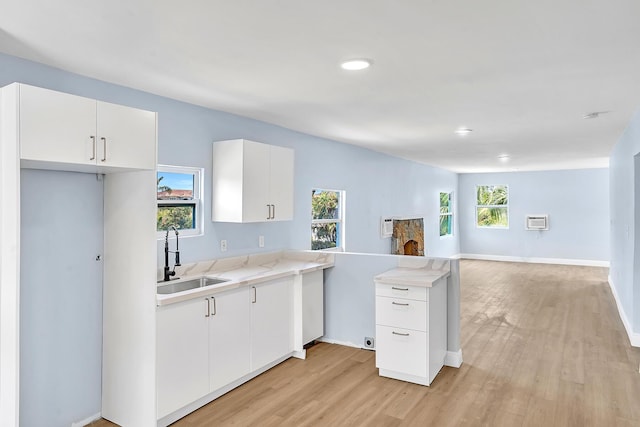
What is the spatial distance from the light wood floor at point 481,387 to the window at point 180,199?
56.5 inches

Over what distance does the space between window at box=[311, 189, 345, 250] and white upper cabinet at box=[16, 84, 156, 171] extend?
2.84 m

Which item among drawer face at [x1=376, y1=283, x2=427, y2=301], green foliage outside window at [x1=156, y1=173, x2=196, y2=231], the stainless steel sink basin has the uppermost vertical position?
green foliage outside window at [x1=156, y1=173, x2=196, y2=231]

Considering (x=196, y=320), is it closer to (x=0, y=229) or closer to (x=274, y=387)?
(x=274, y=387)

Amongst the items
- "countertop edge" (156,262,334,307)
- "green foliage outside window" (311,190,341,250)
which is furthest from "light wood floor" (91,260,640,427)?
"green foliage outside window" (311,190,341,250)

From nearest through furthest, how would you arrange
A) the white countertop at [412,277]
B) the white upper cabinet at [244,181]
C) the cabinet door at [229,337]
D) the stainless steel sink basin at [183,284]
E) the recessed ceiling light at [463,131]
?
the cabinet door at [229,337] → the stainless steel sink basin at [183,284] → the white countertop at [412,277] → the white upper cabinet at [244,181] → the recessed ceiling light at [463,131]

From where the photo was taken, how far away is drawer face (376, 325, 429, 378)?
3340 millimetres

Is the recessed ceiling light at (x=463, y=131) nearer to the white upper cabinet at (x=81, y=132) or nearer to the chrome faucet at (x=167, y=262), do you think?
the chrome faucet at (x=167, y=262)

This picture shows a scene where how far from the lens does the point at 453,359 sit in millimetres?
3799

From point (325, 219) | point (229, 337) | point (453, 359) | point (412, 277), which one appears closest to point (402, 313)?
point (412, 277)

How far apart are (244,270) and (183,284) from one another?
60cm

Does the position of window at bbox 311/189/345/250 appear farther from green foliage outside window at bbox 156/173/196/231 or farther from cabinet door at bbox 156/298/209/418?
cabinet door at bbox 156/298/209/418

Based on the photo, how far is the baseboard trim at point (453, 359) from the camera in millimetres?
3791

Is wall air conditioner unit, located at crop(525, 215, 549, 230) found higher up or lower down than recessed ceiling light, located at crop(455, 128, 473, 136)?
lower down

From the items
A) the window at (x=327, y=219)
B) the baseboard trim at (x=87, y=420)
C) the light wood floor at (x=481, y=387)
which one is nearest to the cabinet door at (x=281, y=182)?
the window at (x=327, y=219)
